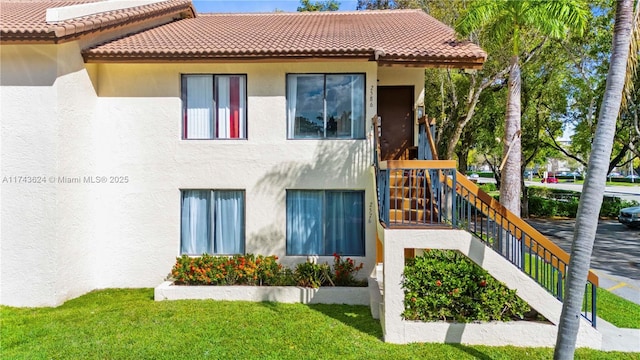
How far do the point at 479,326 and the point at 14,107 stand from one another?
11.5 meters

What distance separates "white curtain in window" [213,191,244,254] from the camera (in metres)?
9.52

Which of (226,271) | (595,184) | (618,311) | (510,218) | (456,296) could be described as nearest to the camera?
(595,184)

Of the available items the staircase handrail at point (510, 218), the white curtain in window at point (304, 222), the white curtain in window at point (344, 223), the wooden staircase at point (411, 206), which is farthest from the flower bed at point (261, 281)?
the staircase handrail at point (510, 218)

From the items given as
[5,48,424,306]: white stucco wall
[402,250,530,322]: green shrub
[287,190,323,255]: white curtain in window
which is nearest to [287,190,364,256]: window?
[287,190,323,255]: white curtain in window

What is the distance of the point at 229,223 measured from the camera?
953cm

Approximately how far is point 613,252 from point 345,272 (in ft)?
43.6

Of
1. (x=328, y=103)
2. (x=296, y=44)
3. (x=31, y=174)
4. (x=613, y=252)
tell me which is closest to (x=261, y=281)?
(x=328, y=103)

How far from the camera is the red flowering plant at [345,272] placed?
867 centimetres

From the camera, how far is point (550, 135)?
81.7ft

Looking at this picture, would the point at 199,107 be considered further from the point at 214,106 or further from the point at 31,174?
the point at 31,174

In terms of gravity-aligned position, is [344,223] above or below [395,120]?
below

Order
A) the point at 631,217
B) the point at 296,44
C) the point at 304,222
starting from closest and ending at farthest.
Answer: the point at 296,44 → the point at 304,222 → the point at 631,217

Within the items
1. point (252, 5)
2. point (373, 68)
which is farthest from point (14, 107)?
point (252, 5)

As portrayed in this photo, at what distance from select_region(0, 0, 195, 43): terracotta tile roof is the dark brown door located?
8006 mm
